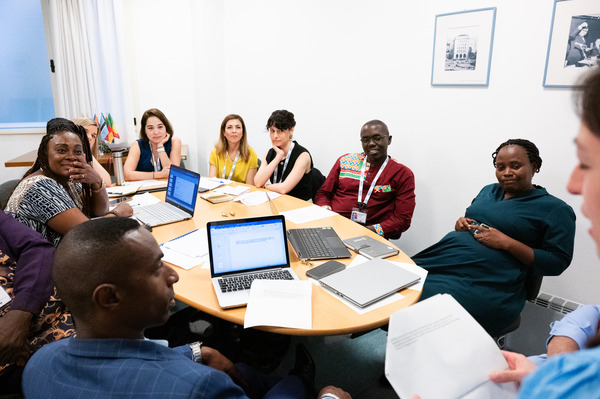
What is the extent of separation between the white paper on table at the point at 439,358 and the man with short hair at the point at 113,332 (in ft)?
1.27

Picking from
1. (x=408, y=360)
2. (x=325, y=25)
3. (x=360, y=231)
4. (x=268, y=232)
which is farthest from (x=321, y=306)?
(x=325, y=25)

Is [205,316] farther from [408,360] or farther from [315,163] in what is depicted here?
[315,163]

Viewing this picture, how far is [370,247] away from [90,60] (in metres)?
4.03

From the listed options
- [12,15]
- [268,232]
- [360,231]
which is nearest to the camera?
[268,232]

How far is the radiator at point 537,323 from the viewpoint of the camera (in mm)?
2371

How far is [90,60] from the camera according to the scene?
4.25m

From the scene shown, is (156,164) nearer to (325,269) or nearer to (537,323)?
(325,269)

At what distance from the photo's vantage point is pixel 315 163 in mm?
3803

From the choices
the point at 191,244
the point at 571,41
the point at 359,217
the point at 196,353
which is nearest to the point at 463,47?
the point at 571,41

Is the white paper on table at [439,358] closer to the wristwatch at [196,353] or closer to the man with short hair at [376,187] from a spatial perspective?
the wristwatch at [196,353]

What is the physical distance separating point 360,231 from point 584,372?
1.65 meters

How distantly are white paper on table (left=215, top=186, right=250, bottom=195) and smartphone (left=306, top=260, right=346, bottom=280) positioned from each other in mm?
1361

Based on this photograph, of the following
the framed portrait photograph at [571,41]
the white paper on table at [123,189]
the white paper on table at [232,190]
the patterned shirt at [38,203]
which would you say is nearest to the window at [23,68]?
the white paper on table at [123,189]

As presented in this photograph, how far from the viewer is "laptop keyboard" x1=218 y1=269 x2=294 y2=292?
4.80 feet
